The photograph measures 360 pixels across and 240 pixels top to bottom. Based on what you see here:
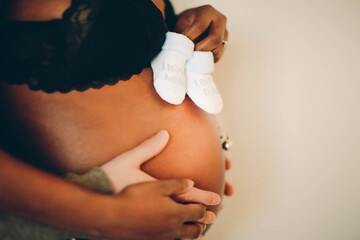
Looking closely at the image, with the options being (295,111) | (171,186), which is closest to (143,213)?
(171,186)

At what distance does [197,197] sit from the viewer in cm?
51

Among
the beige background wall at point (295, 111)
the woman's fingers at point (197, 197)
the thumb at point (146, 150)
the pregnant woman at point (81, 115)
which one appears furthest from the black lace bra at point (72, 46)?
the beige background wall at point (295, 111)

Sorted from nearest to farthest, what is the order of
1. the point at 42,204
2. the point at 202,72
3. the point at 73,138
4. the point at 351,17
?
the point at 42,204 → the point at 73,138 → the point at 202,72 → the point at 351,17

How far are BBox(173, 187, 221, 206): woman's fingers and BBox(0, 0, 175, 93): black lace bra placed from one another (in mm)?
295

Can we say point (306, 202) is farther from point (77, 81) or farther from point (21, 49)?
point (21, 49)

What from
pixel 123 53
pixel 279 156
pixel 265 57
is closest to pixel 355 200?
pixel 279 156

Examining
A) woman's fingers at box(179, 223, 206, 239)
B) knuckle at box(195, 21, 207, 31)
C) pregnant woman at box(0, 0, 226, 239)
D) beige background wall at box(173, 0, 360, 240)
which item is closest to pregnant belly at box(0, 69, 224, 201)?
pregnant woman at box(0, 0, 226, 239)

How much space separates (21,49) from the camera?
0.42 metres

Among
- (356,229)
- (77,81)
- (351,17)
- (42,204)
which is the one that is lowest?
(356,229)

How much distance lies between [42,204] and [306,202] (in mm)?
1030

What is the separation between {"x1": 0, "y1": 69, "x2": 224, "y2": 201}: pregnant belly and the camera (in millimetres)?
442

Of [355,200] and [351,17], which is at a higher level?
[351,17]

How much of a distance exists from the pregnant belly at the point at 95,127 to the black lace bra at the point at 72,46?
2 cm

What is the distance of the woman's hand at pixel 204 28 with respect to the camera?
64 cm
